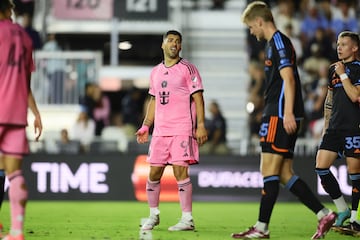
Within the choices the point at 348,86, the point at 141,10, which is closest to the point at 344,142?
the point at 348,86

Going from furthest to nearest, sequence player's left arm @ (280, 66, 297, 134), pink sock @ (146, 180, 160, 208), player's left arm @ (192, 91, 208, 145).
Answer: pink sock @ (146, 180, 160, 208) → player's left arm @ (192, 91, 208, 145) → player's left arm @ (280, 66, 297, 134)

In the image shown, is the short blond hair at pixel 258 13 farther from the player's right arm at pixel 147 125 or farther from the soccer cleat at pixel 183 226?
the soccer cleat at pixel 183 226

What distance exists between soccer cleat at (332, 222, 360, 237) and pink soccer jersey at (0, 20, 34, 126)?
12.0 feet

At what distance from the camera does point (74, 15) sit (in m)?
19.3

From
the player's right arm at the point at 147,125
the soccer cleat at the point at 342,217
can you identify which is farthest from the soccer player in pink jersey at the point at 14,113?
the soccer cleat at the point at 342,217

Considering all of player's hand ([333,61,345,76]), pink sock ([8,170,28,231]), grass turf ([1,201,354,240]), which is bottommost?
grass turf ([1,201,354,240])

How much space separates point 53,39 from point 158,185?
10315 millimetres

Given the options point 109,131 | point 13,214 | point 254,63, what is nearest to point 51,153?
point 109,131

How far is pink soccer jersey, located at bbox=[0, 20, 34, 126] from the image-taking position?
741 centimetres

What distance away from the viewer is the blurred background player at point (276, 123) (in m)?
8.45

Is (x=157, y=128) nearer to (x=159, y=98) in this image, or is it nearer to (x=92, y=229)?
(x=159, y=98)

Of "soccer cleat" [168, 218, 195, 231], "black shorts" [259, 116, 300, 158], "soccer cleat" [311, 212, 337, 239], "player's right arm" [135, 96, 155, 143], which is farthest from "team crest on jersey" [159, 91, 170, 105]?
"soccer cleat" [311, 212, 337, 239]

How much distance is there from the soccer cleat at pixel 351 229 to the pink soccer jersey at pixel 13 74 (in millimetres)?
3657

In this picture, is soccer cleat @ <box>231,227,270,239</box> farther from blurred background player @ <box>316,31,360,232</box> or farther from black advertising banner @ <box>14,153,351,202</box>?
black advertising banner @ <box>14,153,351,202</box>
